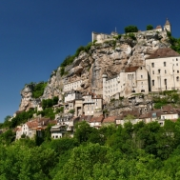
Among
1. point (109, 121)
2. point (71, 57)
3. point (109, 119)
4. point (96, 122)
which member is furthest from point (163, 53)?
point (71, 57)

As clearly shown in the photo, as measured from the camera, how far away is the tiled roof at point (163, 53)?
77094 millimetres

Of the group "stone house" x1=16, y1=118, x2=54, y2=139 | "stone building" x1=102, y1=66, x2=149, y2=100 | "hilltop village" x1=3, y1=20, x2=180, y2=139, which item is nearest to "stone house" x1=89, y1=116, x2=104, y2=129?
"hilltop village" x1=3, y1=20, x2=180, y2=139

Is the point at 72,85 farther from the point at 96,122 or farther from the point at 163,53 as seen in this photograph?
the point at 163,53

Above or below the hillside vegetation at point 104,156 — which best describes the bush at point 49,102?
above

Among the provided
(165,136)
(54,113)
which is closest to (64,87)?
(54,113)

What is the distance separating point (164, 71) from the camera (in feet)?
251

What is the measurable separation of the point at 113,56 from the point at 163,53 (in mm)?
15172

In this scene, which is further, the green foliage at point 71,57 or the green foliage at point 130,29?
the green foliage at point 130,29

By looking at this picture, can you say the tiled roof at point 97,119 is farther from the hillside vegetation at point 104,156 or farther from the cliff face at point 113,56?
the cliff face at point 113,56

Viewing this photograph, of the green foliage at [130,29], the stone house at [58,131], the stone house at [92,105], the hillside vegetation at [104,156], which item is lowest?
the hillside vegetation at [104,156]

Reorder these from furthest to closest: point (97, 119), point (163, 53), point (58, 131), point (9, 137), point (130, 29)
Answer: point (130, 29) → point (9, 137) → point (163, 53) → point (97, 119) → point (58, 131)

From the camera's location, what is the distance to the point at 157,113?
63719 mm

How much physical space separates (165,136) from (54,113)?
4097 cm

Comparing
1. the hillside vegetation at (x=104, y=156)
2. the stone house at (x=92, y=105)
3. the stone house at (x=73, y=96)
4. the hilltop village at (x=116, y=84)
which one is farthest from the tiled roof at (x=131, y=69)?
the hillside vegetation at (x=104, y=156)
